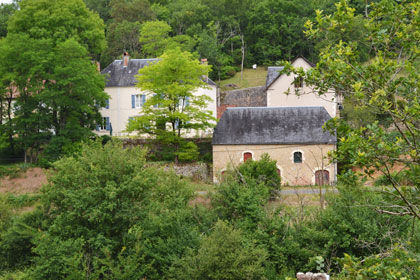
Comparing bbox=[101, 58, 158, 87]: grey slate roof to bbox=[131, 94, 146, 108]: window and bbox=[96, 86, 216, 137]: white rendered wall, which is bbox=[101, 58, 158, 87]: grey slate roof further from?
bbox=[131, 94, 146, 108]: window

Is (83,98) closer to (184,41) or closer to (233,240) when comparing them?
(233,240)

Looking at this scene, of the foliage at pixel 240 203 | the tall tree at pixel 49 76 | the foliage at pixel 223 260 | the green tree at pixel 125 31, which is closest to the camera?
the foliage at pixel 223 260

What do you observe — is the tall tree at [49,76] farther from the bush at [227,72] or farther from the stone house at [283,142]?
the bush at [227,72]

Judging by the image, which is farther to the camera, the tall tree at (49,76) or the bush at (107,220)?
the tall tree at (49,76)

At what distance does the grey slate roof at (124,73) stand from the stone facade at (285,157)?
25.8ft

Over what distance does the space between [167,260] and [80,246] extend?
8.83 ft

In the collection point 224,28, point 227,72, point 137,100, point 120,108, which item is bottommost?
point 120,108

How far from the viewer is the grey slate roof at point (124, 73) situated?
33281 millimetres

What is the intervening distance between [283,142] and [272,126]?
127cm

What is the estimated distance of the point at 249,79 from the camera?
47.0m

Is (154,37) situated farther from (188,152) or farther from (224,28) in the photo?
(188,152)

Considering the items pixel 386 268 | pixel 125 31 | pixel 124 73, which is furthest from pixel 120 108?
pixel 386 268

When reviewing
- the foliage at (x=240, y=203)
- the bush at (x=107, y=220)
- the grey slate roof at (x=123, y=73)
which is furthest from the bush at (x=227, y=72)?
the bush at (x=107, y=220)

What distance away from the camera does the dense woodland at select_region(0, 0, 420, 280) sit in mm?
6215
